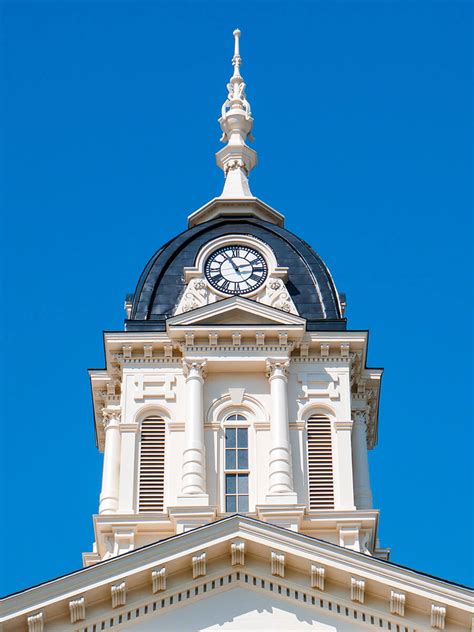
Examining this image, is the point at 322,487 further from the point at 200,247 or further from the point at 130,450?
the point at 200,247

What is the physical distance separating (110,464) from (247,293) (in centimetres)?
555

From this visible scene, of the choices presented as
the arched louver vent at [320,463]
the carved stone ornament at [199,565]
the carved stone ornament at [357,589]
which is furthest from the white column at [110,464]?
the carved stone ornament at [357,589]

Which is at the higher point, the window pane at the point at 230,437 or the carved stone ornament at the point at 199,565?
the window pane at the point at 230,437

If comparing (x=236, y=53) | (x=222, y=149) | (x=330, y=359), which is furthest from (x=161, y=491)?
(x=236, y=53)

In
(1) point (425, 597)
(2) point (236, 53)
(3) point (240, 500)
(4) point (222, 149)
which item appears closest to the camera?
(1) point (425, 597)

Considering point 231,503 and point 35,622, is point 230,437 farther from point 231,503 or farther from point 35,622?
point 35,622

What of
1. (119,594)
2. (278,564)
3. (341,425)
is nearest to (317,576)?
(278,564)

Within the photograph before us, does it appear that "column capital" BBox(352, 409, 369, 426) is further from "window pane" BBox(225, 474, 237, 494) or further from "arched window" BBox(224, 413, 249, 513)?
"window pane" BBox(225, 474, 237, 494)

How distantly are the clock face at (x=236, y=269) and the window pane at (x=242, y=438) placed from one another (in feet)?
13.6

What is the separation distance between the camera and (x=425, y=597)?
93.0 feet

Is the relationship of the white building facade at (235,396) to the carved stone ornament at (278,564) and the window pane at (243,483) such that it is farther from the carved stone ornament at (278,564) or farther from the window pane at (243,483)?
the carved stone ornament at (278,564)

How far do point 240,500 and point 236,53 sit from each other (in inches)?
775

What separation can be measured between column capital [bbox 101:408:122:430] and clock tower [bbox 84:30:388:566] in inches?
1.4

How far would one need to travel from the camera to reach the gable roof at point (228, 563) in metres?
28.2
